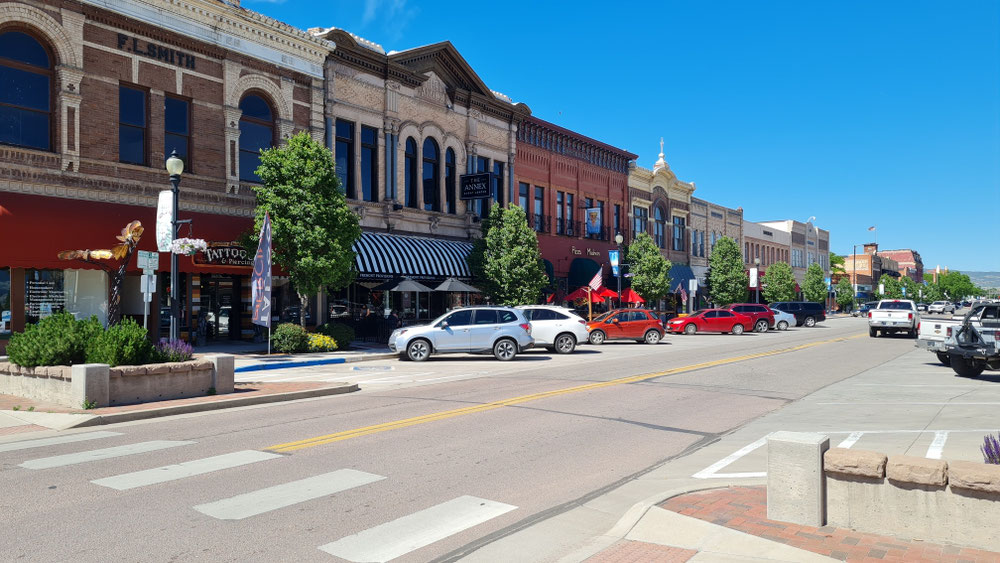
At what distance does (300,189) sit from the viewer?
23281mm

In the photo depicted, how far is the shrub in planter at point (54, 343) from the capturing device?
39.7 ft

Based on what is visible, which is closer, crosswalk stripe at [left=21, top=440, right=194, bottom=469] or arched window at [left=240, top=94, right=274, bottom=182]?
crosswalk stripe at [left=21, top=440, right=194, bottom=469]

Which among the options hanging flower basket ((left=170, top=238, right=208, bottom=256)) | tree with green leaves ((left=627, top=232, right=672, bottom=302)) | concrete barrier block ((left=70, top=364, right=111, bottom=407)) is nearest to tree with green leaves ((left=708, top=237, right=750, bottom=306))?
tree with green leaves ((left=627, top=232, right=672, bottom=302))

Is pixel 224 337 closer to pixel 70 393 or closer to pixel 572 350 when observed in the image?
pixel 572 350

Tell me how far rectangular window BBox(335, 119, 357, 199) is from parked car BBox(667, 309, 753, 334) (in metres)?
19.7

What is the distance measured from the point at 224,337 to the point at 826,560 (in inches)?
947

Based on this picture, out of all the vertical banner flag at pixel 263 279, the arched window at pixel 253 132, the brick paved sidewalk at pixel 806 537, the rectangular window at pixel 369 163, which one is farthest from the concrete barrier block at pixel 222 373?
the rectangular window at pixel 369 163

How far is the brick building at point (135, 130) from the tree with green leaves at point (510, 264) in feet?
29.9

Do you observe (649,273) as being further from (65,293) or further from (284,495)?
(284,495)

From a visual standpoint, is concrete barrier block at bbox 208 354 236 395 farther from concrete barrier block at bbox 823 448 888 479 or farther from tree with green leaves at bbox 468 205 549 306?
tree with green leaves at bbox 468 205 549 306

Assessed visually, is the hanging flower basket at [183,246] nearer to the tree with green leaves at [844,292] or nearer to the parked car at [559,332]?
the parked car at [559,332]

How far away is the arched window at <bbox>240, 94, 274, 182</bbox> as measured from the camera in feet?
84.2

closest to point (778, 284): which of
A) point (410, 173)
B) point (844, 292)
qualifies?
point (844, 292)

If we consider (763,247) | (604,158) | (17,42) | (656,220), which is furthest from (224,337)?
(763,247)
